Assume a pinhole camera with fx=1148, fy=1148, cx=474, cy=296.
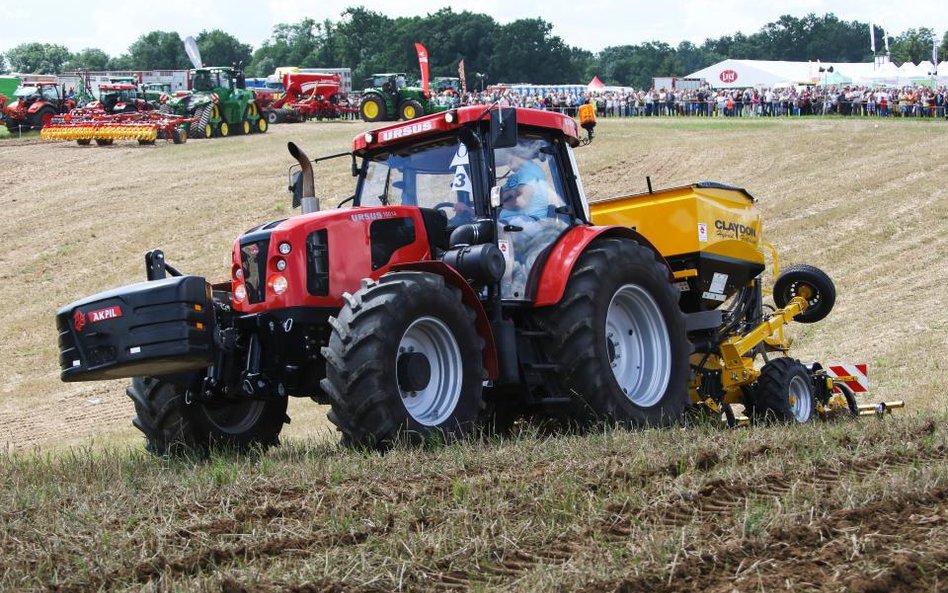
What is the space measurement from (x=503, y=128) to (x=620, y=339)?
1768 mm

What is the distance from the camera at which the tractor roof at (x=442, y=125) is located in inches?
291

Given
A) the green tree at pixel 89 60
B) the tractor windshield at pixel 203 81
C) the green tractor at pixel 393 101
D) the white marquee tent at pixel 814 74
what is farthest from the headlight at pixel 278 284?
the green tree at pixel 89 60

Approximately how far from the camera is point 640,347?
8.08 metres

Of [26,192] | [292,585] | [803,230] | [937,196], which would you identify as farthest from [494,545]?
[26,192]

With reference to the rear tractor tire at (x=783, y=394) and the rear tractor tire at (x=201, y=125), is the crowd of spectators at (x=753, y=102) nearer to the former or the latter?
the rear tractor tire at (x=201, y=125)

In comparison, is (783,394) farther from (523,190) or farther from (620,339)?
(523,190)

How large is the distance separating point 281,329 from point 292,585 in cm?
305

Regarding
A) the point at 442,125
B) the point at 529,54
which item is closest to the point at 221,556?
the point at 442,125

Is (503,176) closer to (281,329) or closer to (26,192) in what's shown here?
(281,329)

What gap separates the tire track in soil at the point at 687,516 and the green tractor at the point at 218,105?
33.6m

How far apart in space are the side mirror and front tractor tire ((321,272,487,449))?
1.00 meters

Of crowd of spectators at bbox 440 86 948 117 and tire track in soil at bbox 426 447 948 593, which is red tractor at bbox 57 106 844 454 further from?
crowd of spectators at bbox 440 86 948 117

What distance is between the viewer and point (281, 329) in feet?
22.4

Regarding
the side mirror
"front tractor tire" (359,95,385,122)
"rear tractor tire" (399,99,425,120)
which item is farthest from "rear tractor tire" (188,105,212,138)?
the side mirror
